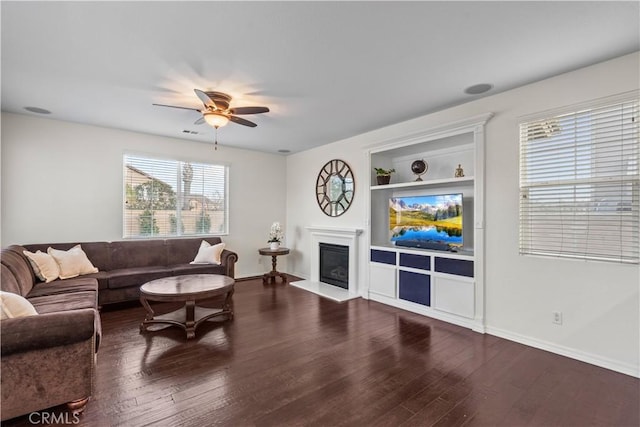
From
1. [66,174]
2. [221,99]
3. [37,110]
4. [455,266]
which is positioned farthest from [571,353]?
[37,110]

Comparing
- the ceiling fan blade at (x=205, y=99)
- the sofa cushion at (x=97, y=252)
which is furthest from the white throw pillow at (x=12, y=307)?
the sofa cushion at (x=97, y=252)

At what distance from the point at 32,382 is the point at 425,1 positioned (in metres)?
3.43

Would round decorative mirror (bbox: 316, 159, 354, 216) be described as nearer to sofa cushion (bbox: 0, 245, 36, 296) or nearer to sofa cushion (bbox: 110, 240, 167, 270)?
sofa cushion (bbox: 110, 240, 167, 270)

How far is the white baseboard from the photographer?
244 centimetres

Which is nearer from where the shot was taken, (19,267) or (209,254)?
(19,267)

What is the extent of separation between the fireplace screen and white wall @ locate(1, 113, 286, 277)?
2.93m

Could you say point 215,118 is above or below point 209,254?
above

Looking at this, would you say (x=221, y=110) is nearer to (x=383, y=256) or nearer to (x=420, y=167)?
(x=420, y=167)

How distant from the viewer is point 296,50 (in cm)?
242

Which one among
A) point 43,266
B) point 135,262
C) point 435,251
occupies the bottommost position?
point 135,262

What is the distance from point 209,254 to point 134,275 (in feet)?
3.71

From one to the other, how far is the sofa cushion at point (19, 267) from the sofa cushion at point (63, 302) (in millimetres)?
218

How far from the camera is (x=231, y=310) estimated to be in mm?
3854

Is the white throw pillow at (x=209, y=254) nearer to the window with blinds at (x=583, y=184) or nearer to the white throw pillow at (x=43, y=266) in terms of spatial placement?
the white throw pillow at (x=43, y=266)
